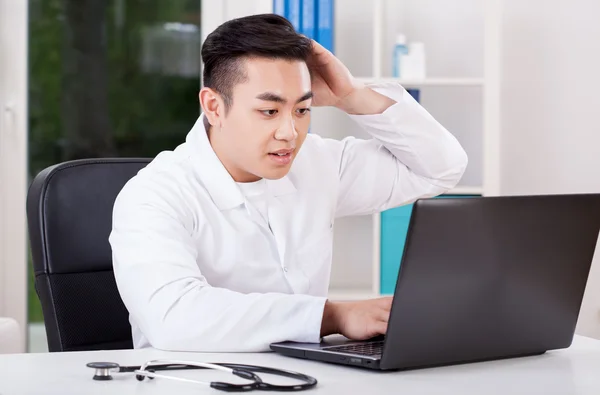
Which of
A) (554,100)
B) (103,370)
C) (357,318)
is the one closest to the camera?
(103,370)

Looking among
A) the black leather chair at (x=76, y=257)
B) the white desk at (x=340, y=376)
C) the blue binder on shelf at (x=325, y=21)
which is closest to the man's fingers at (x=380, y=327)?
the white desk at (x=340, y=376)

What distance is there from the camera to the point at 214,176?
170 centimetres

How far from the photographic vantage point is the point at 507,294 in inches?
46.3

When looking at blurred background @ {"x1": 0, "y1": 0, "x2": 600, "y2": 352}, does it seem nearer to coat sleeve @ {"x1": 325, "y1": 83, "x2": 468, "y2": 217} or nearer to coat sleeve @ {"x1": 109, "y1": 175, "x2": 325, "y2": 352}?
coat sleeve @ {"x1": 325, "y1": 83, "x2": 468, "y2": 217}

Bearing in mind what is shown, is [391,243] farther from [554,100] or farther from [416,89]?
[554,100]

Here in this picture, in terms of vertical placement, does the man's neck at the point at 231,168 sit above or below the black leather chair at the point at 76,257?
above

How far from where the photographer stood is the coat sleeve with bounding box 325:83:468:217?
1.95m

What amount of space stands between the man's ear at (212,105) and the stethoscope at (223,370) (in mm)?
757

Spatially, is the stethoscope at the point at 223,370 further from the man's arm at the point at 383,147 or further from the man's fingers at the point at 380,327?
the man's arm at the point at 383,147

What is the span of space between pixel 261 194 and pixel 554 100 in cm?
182

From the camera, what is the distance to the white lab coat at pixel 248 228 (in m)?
1.33

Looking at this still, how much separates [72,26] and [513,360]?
2.62m

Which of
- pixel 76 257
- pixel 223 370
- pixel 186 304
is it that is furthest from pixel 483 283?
pixel 76 257

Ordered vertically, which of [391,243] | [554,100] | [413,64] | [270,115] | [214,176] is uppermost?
[413,64]
